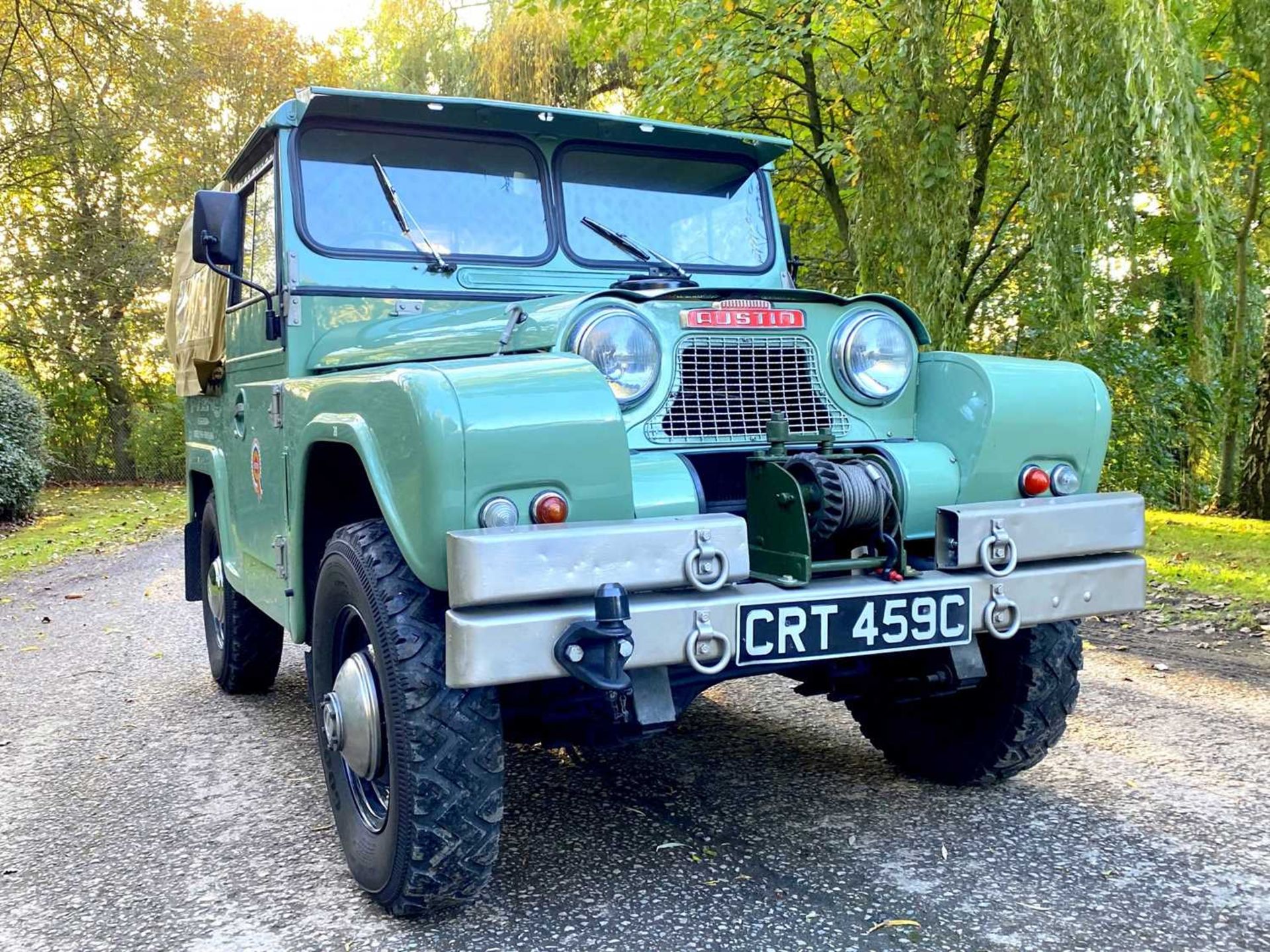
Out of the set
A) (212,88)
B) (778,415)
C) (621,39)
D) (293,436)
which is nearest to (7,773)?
(293,436)

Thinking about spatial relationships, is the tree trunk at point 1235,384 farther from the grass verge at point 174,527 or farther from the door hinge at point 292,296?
the door hinge at point 292,296

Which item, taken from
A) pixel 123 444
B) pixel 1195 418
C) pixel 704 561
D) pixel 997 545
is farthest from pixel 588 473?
pixel 123 444

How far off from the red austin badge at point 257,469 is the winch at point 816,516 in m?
2.00

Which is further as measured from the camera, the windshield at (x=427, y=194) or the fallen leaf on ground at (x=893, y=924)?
the windshield at (x=427, y=194)

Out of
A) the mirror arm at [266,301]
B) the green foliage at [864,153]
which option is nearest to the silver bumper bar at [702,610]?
the mirror arm at [266,301]

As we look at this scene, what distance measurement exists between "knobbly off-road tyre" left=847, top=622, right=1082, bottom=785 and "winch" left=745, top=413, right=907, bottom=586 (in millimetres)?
659

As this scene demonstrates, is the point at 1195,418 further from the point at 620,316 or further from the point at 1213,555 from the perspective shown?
the point at 620,316

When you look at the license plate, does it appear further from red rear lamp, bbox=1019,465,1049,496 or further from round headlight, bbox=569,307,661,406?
round headlight, bbox=569,307,661,406

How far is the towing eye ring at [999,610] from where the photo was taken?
2.84 metres

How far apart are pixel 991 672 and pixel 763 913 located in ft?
3.77

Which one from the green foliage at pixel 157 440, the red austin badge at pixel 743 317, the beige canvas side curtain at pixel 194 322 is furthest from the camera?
the green foliage at pixel 157 440

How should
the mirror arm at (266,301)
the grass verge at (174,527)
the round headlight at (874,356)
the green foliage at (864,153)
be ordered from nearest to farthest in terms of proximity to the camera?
the round headlight at (874,356) < the mirror arm at (266,301) < the green foliage at (864,153) < the grass verge at (174,527)

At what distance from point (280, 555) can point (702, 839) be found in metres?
1.72

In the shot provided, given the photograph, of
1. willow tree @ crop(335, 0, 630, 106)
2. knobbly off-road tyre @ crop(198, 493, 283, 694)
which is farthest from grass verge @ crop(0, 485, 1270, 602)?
willow tree @ crop(335, 0, 630, 106)
